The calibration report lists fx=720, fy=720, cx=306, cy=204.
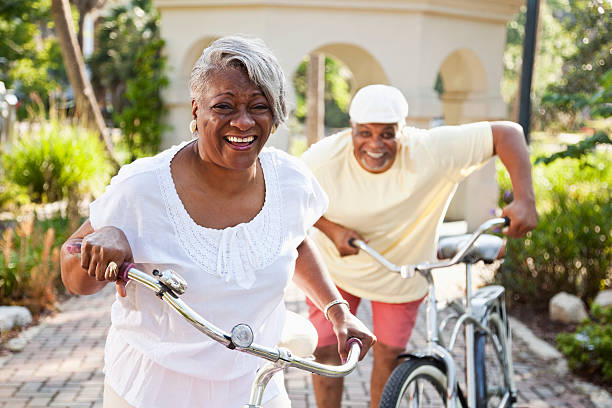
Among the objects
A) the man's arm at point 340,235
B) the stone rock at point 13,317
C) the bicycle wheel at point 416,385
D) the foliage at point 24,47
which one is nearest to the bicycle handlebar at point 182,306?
the bicycle wheel at point 416,385

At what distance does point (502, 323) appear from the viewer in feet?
13.4

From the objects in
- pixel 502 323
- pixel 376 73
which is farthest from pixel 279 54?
pixel 502 323

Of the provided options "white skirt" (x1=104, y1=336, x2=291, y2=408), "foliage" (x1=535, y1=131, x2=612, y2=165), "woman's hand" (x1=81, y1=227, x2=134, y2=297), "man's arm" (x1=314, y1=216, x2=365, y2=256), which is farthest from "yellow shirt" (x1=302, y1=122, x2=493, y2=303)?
"foliage" (x1=535, y1=131, x2=612, y2=165)

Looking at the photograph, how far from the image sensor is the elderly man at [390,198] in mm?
3502

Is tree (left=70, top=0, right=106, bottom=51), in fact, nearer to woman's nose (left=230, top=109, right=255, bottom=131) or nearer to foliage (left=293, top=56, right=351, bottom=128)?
foliage (left=293, top=56, right=351, bottom=128)

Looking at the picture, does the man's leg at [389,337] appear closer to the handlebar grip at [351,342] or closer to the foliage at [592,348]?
the handlebar grip at [351,342]

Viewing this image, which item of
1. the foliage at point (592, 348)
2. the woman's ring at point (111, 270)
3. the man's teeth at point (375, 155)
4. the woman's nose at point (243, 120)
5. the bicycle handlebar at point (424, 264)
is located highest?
the woman's nose at point (243, 120)

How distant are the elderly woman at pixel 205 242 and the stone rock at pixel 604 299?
5.28 metres

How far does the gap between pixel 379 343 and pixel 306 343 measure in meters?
1.39

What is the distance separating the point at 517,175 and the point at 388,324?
99 centimetres

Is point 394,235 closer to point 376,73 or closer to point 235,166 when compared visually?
point 235,166

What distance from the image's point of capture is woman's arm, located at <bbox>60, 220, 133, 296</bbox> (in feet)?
5.38

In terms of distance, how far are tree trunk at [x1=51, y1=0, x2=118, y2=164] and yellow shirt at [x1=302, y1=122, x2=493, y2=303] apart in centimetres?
829

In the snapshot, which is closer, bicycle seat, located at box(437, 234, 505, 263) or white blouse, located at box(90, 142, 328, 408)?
white blouse, located at box(90, 142, 328, 408)
